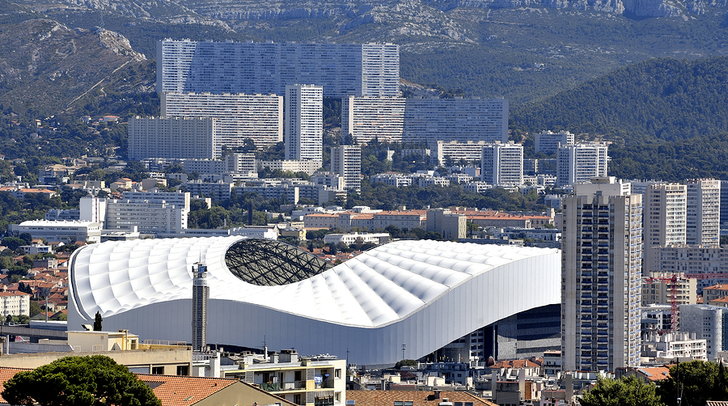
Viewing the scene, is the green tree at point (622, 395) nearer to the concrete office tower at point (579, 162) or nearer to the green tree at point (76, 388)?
the green tree at point (76, 388)

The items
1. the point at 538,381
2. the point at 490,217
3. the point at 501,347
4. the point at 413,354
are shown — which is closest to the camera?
the point at 538,381

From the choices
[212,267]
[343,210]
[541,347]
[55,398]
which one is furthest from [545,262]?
[343,210]

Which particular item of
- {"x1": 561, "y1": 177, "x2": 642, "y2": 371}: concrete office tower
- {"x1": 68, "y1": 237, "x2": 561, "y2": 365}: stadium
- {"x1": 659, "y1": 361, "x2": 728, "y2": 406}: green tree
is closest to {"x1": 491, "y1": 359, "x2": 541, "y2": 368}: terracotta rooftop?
{"x1": 561, "y1": 177, "x2": 642, "y2": 371}: concrete office tower

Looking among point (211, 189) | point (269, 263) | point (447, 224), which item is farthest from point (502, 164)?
point (269, 263)

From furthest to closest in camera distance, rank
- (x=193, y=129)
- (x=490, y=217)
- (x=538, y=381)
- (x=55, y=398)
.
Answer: (x=193, y=129) < (x=490, y=217) < (x=538, y=381) < (x=55, y=398)

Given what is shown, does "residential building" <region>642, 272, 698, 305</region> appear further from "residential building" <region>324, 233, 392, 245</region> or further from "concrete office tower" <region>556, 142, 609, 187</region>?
"concrete office tower" <region>556, 142, 609, 187</region>

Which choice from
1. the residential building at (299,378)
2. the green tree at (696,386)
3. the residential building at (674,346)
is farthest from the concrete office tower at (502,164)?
the residential building at (299,378)

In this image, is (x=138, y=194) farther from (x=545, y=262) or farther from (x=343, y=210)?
(x=545, y=262)
